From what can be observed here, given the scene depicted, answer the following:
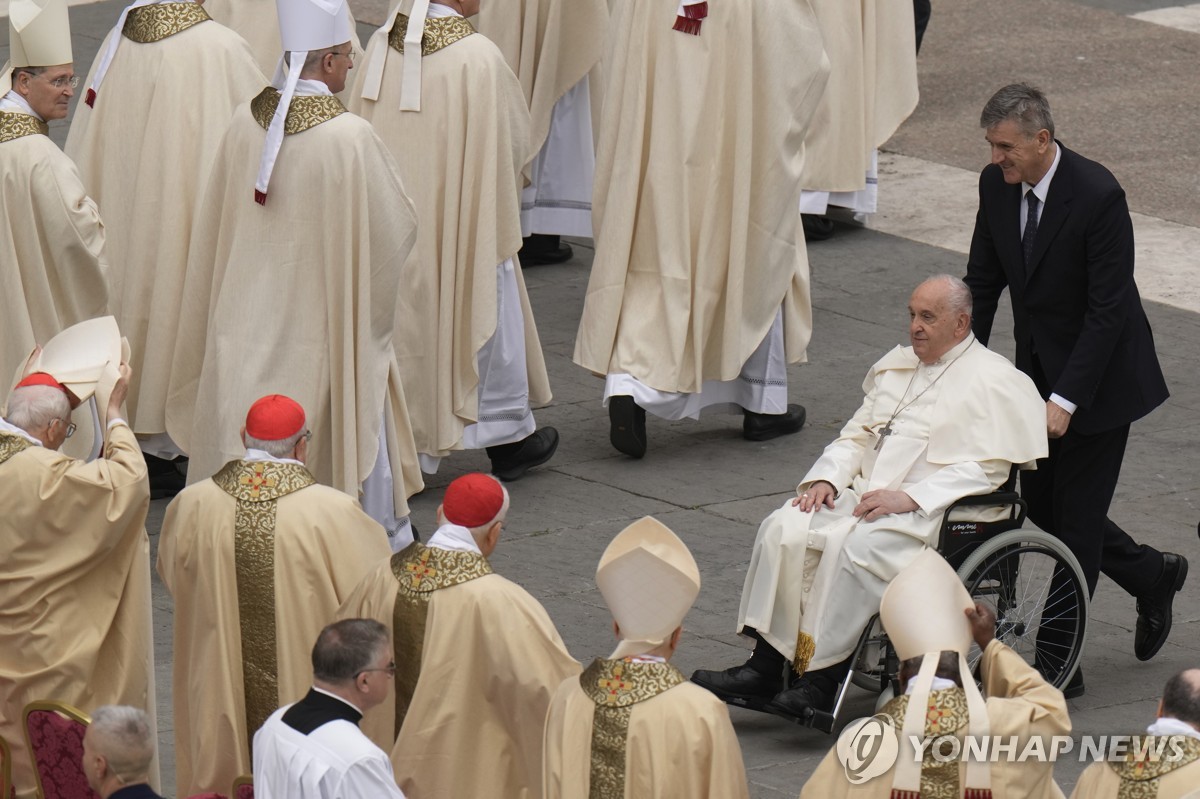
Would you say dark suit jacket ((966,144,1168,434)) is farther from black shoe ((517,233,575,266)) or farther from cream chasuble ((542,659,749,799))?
black shoe ((517,233,575,266))

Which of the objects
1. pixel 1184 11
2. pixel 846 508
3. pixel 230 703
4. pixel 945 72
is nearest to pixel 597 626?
pixel 846 508

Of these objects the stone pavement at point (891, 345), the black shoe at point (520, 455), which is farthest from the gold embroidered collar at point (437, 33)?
the stone pavement at point (891, 345)

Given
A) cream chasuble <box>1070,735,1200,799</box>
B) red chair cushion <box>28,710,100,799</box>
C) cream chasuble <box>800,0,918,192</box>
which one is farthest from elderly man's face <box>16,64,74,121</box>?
cream chasuble <box>800,0,918,192</box>

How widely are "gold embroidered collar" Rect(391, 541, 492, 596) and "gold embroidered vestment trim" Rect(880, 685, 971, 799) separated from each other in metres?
1.16

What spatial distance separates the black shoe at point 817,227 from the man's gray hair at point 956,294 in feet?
16.8

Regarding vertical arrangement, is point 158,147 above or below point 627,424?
above

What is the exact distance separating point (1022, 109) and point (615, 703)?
2821mm

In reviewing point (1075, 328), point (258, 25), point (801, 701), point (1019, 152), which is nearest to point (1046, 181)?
point (1019, 152)

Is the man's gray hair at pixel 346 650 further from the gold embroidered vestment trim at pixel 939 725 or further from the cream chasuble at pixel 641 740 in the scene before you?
the gold embroidered vestment trim at pixel 939 725

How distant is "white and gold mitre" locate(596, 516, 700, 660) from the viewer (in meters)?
5.30

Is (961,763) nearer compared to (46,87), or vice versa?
(961,763)

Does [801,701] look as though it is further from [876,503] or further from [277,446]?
[277,446]

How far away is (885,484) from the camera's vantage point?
7172 millimetres

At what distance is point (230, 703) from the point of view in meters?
6.10
